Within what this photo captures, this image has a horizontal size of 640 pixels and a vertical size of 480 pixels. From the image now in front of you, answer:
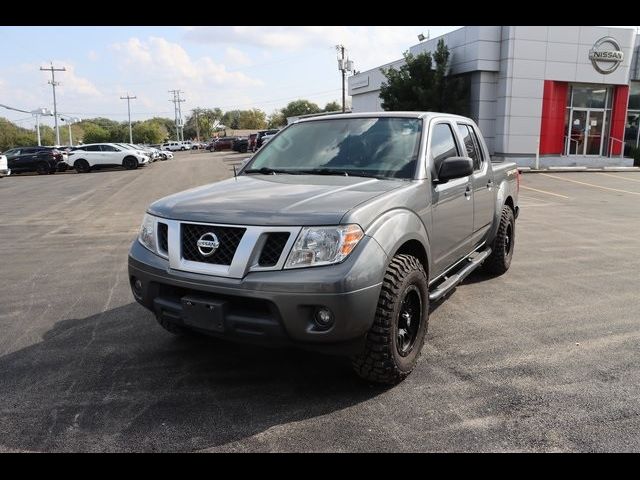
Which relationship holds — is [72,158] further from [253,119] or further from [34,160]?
[253,119]

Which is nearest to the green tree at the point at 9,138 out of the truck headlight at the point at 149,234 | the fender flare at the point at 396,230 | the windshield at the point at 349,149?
the windshield at the point at 349,149

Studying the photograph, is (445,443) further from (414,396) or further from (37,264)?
(37,264)

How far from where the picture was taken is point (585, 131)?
26344mm

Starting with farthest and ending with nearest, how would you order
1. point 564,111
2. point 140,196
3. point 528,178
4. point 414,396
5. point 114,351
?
point 564,111
point 528,178
point 140,196
point 114,351
point 414,396

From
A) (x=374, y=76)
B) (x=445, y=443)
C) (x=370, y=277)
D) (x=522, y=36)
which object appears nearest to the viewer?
(x=445, y=443)

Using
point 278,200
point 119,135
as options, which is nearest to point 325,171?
point 278,200

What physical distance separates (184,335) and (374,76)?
34.4 metres

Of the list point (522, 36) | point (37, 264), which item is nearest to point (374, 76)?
point (522, 36)

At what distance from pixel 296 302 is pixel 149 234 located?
1.33m

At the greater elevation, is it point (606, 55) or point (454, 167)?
point (606, 55)

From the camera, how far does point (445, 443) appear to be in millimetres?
2824

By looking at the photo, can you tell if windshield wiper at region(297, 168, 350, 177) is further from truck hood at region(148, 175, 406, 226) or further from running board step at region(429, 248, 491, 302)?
running board step at region(429, 248, 491, 302)

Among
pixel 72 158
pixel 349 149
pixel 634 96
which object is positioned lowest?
pixel 72 158

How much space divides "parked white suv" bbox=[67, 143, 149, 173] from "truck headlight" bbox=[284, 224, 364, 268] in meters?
29.0
